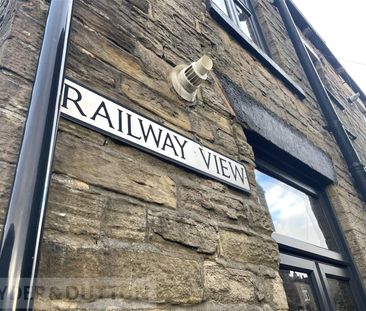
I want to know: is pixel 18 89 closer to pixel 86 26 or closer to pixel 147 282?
pixel 86 26

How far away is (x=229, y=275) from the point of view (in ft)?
4.00

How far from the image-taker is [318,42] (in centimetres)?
589

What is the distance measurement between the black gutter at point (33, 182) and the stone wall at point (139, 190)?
5.1 inches

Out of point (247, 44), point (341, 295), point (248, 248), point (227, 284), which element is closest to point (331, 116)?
point (247, 44)

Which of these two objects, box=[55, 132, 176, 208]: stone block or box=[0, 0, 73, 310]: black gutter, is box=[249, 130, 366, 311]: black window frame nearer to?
box=[55, 132, 176, 208]: stone block

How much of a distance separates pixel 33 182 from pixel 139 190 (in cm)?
46

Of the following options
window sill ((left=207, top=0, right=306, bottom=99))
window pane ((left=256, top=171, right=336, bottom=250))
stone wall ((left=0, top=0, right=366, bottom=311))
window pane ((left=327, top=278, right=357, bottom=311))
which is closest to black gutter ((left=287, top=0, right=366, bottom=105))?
window sill ((left=207, top=0, right=306, bottom=99))

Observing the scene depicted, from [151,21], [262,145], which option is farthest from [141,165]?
[262,145]

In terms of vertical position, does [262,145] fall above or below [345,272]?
above

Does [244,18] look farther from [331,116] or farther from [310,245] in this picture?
[310,245]

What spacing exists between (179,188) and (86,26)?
77cm

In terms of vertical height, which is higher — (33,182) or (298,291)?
(33,182)

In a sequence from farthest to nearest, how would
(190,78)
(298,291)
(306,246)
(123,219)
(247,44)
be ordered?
(247,44) → (306,246) → (298,291) → (190,78) → (123,219)

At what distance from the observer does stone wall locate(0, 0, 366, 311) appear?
2.85 feet
